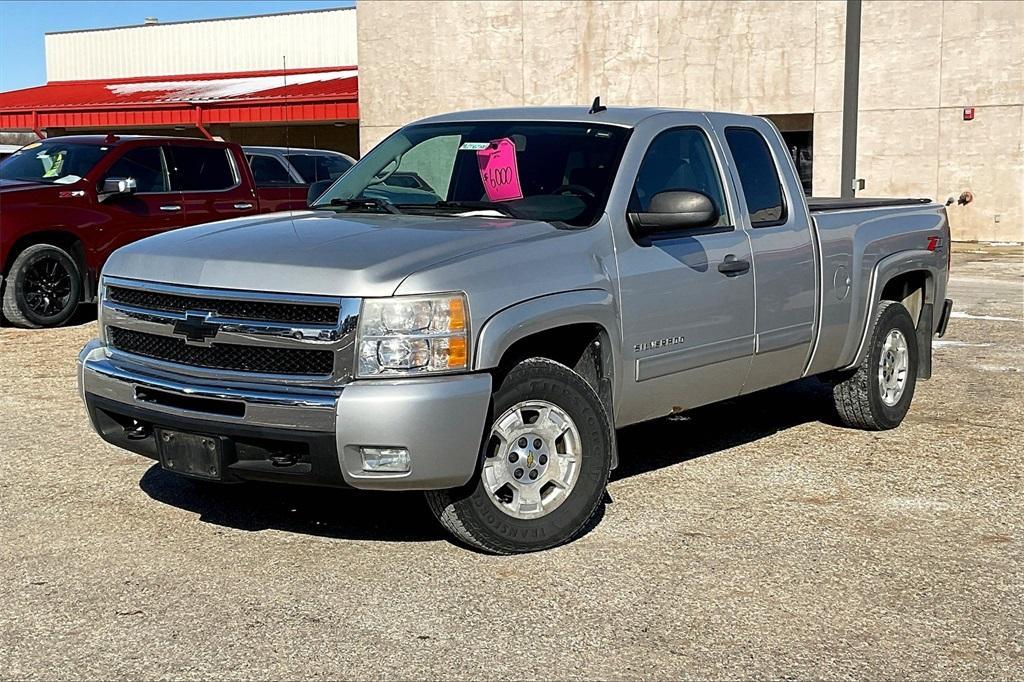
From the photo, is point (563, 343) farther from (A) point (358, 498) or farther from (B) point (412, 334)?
(A) point (358, 498)

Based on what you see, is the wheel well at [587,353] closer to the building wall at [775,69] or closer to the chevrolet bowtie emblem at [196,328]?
the chevrolet bowtie emblem at [196,328]

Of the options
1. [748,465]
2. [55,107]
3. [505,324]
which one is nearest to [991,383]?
[748,465]

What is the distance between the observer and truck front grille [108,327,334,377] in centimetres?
479

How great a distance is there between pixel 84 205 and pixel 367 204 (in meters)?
6.90

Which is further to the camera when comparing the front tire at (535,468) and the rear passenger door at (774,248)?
the rear passenger door at (774,248)

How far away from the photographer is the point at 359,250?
496cm

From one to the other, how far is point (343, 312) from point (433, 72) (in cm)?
2634

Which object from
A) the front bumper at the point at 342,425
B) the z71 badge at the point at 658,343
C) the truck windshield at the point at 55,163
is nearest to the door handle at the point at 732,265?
the z71 badge at the point at 658,343

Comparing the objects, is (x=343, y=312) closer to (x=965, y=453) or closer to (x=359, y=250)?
(x=359, y=250)

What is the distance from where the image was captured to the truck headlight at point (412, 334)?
4.70 metres

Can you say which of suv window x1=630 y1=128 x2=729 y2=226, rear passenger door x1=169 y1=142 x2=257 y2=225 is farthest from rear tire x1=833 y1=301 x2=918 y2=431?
rear passenger door x1=169 y1=142 x2=257 y2=225

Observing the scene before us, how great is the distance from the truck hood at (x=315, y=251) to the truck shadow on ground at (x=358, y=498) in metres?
1.19

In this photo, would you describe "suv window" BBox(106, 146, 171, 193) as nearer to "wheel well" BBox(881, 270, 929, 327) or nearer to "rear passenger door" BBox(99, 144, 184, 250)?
"rear passenger door" BBox(99, 144, 184, 250)

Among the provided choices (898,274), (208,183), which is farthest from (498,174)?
(208,183)
